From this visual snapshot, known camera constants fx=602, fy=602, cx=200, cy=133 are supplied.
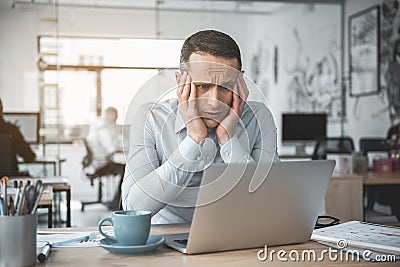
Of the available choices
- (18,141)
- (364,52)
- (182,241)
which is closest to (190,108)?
(182,241)

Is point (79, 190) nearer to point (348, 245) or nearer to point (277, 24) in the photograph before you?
point (277, 24)

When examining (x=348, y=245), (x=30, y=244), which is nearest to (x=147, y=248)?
(x=30, y=244)

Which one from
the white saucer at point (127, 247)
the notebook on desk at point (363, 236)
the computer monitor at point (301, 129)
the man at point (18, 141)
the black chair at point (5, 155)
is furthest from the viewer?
the computer monitor at point (301, 129)

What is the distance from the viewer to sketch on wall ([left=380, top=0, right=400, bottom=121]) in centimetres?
618

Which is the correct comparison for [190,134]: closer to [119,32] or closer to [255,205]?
[255,205]

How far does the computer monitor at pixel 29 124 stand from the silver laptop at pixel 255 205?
497cm

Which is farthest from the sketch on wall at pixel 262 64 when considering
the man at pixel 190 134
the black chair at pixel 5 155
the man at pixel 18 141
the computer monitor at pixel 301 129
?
the man at pixel 190 134

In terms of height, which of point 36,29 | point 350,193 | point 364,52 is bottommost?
point 350,193

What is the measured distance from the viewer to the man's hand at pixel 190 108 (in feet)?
5.92

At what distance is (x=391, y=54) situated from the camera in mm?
6281

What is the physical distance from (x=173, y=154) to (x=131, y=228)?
453 mm

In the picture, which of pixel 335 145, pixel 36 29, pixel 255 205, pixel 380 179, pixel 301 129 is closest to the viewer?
pixel 255 205

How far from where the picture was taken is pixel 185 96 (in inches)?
71.6

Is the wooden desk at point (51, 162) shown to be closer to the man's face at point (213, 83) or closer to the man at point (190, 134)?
the man at point (190, 134)
